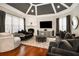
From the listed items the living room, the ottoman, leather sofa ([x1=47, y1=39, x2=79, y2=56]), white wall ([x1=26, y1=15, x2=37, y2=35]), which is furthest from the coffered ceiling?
leather sofa ([x1=47, y1=39, x2=79, y2=56])

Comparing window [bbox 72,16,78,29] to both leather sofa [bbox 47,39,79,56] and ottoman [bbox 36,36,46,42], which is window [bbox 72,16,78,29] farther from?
ottoman [bbox 36,36,46,42]

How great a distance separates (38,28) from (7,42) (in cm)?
84

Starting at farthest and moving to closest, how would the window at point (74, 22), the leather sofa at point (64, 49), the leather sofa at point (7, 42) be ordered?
the window at point (74, 22) → the leather sofa at point (7, 42) → the leather sofa at point (64, 49)

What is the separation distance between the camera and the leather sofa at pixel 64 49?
1813mm

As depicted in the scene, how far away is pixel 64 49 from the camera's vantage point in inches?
74.9

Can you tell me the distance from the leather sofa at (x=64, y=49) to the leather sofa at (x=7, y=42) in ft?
2.84

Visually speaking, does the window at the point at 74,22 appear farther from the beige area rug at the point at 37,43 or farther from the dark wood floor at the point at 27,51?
the dark wood floor at the point at 27,51

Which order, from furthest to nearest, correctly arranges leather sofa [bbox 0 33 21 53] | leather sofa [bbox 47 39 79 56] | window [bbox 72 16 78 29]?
window [bbox 72 16 78 29] → leather sofa [bbox 0 33 21 53] → leather sofa [bbox 47 39 79 56]

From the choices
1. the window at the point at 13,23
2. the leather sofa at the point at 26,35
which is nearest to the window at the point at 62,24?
the leather sofa at the point at 26,35

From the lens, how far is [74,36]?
6.83 ft

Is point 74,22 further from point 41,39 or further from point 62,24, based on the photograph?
point 41,39

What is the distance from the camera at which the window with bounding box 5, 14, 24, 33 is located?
205 centimetres

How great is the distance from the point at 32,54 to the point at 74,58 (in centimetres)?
98

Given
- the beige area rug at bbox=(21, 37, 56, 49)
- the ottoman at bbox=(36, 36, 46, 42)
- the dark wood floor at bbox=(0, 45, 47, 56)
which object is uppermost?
the ottoman at bbox=(36, 36, 46, 42)
